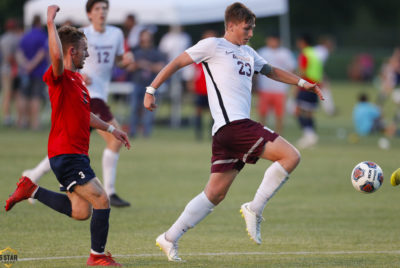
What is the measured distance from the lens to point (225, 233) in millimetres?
8766

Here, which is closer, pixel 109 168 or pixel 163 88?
pixel 109 168

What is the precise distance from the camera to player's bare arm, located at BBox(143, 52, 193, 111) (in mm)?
6949

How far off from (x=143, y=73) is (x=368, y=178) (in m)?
12.1

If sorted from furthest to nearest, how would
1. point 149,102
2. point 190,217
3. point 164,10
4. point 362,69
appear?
point 362,69
point 164,10
point 190,217
point 149,102

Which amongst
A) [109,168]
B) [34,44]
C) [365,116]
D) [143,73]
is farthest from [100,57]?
[365,116]

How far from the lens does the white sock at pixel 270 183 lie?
282 inches

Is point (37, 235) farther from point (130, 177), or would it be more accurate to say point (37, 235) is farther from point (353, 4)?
point (353, 4)

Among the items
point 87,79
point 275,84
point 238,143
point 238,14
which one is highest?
point 238,14

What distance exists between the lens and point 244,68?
24.2 ft

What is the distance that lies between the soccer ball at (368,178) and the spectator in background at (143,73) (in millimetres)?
11666

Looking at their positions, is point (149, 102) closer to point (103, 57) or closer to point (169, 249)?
point (169, 249)

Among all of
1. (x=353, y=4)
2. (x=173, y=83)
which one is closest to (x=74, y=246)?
(x=173, y=83)

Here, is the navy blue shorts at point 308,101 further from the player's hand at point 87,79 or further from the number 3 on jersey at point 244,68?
the number 3 on jersey at point 244,68

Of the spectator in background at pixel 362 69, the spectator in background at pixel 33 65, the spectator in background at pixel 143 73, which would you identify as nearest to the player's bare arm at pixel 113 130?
the spectator in background at pixel 143 73
